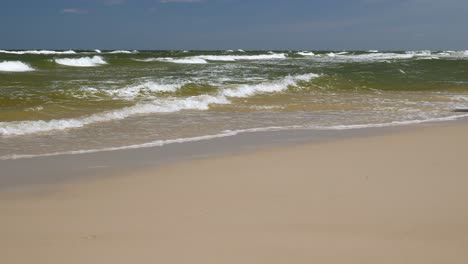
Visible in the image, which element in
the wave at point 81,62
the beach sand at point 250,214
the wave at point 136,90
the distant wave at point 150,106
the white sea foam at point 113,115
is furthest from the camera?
the wave at point 81,62

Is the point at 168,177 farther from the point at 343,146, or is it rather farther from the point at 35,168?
the point at 343,146

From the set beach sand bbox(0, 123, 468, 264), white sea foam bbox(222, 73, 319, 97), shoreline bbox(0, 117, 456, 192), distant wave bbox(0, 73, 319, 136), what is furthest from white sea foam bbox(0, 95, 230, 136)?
beach sand bbox(0, 123, 468, 264)

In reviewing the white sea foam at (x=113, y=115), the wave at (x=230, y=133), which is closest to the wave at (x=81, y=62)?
the white sea foam at (x=113, y=115)

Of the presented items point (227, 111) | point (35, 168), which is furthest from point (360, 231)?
point (227, 111)

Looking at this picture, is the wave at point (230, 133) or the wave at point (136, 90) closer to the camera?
the wave at point (230, 133)

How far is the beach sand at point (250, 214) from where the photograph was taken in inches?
137

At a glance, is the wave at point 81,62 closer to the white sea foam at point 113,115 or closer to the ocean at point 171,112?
the ocean at point 171,112

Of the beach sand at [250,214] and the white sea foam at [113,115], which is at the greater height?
the beach sand at [250,214]

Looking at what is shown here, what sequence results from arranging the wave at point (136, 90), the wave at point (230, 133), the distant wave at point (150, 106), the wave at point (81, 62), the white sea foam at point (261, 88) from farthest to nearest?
the wave at point (81, 62) → the white sea foam at point (261, 88) → the wave at point (136, 90) → the distant wave at point (150, 106) → the wave at point (230, 133)

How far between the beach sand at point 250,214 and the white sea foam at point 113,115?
12.6 ft

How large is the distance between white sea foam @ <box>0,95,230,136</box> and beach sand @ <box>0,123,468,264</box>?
3.83 meters

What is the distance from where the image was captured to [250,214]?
426 centimetres

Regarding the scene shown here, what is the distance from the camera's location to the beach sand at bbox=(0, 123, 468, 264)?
11.4 feet

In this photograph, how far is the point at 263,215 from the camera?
423cm
